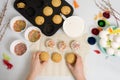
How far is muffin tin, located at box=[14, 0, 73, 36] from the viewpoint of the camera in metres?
1.13

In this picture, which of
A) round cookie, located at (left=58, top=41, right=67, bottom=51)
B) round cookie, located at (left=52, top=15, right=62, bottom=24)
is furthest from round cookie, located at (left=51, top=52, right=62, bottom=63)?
round cookie, located at (left=52, top=15, right=62, bottom=24)

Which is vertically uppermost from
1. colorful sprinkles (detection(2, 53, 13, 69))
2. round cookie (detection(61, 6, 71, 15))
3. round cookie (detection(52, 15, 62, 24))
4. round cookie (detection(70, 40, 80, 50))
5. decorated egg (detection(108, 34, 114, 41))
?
round cookie (detection(61, 6, 71, 15))

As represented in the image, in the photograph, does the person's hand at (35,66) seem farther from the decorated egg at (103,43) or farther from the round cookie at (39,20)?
the decorated egg at (103,43)

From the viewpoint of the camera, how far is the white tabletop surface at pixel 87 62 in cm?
109

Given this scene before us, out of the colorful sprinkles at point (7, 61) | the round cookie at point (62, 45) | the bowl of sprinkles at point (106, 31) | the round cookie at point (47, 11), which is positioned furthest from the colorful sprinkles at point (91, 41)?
the colorful sprinkles at point (7, 61)

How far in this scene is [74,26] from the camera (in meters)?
1.12

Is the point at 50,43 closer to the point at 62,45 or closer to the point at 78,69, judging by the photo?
the point at 62,45

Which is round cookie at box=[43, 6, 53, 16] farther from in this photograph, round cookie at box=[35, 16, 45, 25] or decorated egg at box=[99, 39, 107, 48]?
decorated egg at box=[99, 39, 107, 48]

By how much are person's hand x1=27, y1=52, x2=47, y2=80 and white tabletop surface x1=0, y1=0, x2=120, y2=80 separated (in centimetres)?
3

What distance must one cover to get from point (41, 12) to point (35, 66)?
245 mm

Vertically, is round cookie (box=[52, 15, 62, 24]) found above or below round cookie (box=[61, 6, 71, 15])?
below

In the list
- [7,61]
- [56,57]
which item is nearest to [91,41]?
[56,57]

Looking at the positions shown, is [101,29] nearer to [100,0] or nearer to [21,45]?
[100,0]

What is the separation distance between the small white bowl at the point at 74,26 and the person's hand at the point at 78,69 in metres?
0.10
